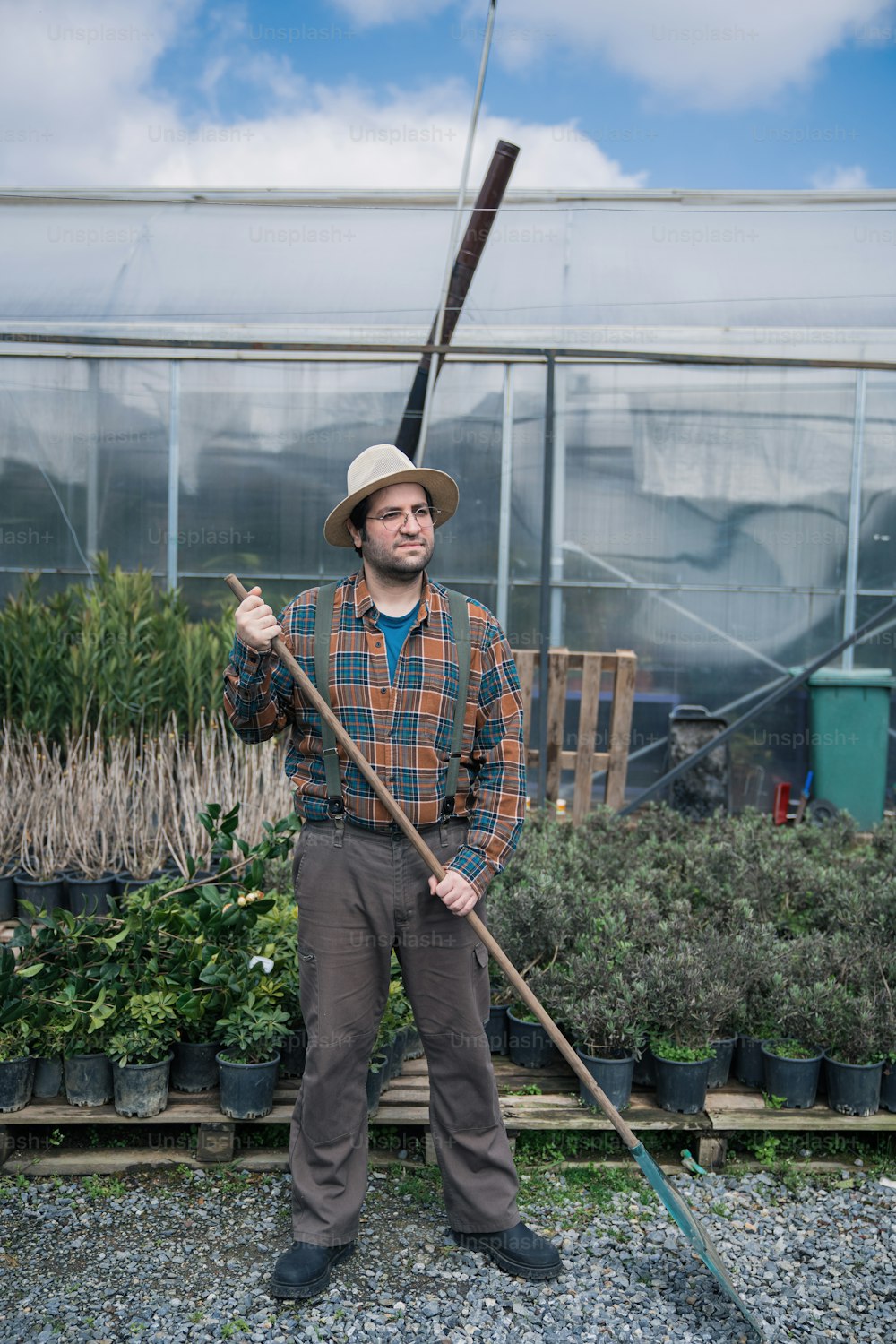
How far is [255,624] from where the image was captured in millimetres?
2592

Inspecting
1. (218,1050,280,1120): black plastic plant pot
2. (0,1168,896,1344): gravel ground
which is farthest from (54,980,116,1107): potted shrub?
(218,1050,280,1120): black plastic plant pot

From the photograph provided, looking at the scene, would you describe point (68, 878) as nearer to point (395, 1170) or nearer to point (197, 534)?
point (395, 1170)

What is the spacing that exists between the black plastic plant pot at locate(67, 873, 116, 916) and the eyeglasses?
308cm

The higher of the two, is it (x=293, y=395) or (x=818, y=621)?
(x=293, y=395)

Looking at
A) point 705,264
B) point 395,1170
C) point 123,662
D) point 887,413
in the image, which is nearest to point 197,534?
point 123,662

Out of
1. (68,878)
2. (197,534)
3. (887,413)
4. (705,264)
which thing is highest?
(705,264)

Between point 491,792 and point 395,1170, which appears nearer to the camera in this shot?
point 491,792

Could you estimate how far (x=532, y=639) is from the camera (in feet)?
26.8

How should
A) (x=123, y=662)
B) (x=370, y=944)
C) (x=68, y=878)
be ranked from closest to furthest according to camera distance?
(x=370, y=944) < (x=68, y=878) < (x=123, y=662)

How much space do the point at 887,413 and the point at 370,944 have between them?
6.93 metres

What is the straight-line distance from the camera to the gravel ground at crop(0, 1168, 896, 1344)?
268cm

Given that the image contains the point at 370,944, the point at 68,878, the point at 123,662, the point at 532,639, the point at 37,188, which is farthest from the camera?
the point at 37,188

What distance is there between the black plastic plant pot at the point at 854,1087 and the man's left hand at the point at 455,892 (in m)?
1.65

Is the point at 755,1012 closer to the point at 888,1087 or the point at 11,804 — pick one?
the point at 888,1087
